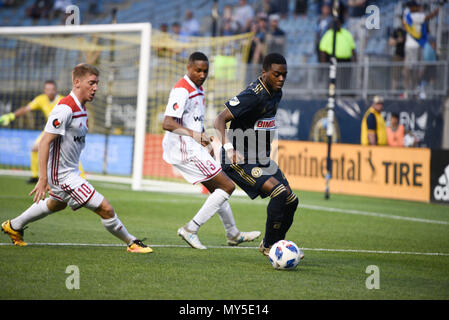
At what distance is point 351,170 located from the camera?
1695cm

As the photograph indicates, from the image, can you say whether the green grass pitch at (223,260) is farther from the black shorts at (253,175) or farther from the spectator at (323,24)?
the spectator at (323,24)

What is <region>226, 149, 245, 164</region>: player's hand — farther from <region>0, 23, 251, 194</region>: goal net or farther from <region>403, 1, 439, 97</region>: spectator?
<region>403, 1, 439, 97</region>: spectator

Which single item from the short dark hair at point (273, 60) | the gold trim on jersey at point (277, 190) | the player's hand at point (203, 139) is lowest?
the gold trim on jersey at point (277, 190)

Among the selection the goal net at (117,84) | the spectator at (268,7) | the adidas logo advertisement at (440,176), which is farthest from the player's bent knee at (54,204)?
the spectator at (268,7)

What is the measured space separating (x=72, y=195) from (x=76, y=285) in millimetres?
1889

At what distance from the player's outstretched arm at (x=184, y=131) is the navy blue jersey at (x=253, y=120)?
511mm

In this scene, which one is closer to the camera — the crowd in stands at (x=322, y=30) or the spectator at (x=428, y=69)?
the spectator at (x=428, y=69)

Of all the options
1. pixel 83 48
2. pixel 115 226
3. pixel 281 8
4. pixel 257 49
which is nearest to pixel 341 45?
pixel 257 49

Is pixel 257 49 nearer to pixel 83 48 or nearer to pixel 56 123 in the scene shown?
pixel 83 48

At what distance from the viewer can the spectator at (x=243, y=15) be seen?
23.5 meters

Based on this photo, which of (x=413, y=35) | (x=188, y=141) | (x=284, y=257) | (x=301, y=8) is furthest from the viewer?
(x=301, y=8)

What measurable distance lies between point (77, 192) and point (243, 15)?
56.6ft

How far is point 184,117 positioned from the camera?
28.9 ft

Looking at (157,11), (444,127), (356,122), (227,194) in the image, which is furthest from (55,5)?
(227,194)
